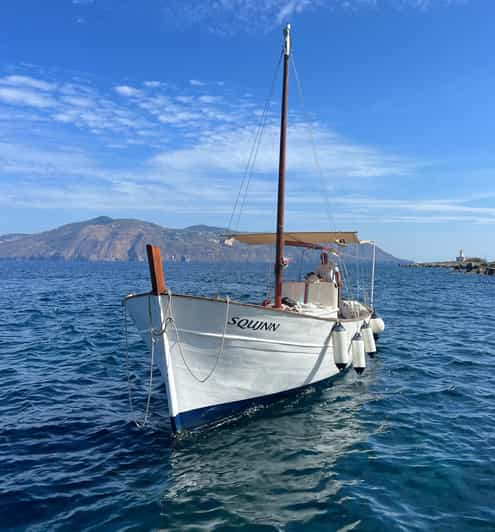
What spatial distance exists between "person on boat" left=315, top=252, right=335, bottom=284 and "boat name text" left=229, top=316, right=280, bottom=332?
569cm

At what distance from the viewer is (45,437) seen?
9.13 metres

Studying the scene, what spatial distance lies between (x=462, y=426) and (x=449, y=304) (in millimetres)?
28618

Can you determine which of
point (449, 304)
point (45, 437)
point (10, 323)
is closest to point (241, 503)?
point (45, 437)

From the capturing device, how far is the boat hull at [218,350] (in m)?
9.00

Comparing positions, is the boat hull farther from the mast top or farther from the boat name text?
the mast top

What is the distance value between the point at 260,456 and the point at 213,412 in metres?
1.71

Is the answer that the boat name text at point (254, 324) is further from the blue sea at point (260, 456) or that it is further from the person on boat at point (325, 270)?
the person on boat at point (325, 270)

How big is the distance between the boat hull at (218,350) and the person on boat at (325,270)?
176 inches

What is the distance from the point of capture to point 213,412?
966cm

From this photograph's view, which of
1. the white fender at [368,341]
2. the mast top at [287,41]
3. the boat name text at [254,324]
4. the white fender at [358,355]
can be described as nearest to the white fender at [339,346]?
the white fender at [358,355]

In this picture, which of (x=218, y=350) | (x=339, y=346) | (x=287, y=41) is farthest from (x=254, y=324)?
(x=287, y=41)

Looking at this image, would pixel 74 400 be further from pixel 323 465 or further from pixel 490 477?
pixel 490 477

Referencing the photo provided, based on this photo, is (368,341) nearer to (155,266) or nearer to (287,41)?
(155,266)

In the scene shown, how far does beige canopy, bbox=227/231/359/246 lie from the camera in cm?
1441
